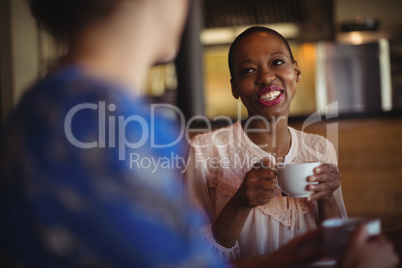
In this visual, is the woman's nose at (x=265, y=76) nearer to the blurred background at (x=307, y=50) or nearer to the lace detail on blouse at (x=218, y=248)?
the lace detail on blouse at (x=218, y=248)

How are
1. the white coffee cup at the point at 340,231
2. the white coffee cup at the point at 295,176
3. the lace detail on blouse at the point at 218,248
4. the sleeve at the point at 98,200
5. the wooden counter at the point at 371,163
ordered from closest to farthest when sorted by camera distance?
the sleeve at the point at 98,200 → the white coffee cup at the point at 340,231 → the white coffee cup at the point at 295,176 → the lace detail on blouse at the point at 218,248 → the wooden counter at the point at 371,163

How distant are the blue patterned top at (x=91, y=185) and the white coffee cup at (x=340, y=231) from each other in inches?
7.9

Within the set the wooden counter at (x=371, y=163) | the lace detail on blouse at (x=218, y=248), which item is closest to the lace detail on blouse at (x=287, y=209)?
the lace detail on blouse at (x=218, y=248)

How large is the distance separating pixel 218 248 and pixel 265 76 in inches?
15.2

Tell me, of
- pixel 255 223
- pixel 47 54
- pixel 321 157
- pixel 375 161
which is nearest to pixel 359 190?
pixel 375 161

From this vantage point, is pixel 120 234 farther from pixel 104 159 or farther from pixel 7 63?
pixel 7 63

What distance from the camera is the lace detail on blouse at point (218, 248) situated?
985 mm

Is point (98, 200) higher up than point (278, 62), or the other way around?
Result: point (278, 62)

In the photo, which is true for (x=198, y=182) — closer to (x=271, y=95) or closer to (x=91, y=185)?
(x=271, y=95)

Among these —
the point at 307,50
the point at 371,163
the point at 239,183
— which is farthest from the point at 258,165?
the point at 307,50

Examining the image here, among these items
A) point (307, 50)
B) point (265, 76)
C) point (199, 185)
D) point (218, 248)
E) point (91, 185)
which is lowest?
point (218, 248)

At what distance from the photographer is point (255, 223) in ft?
3.40

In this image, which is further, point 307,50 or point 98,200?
point 307,50

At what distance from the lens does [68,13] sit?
0.48 metres
